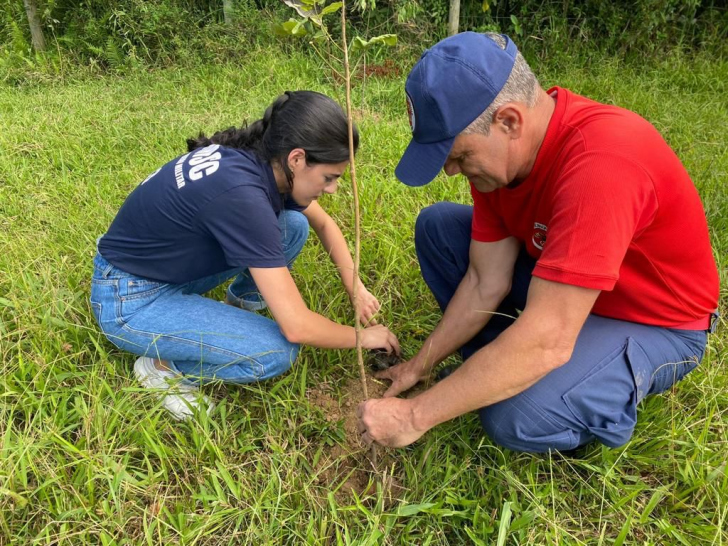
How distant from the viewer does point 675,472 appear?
5.25 ft

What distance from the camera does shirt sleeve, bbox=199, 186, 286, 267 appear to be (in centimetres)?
164

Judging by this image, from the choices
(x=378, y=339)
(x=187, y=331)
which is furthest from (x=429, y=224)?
(x=187, y=331)

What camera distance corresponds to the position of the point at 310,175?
1.78 metres

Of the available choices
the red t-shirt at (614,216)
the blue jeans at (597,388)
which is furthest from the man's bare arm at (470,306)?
the blue jeans at (597,388)

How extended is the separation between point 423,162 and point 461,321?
69cm

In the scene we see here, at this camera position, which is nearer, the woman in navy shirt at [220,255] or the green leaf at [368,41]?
the green leaf at [368,41]

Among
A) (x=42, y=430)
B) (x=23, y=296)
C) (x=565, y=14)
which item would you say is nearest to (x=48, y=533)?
(x=42, y=430)

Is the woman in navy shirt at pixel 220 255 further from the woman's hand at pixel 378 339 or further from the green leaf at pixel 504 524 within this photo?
the green leaf at pixel 504 524

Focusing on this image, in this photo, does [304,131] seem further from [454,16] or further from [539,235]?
[454,16]

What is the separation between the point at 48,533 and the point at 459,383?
3.91ft

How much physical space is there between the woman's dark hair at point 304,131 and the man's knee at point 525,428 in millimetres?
945

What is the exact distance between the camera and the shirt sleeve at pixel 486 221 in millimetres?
1727

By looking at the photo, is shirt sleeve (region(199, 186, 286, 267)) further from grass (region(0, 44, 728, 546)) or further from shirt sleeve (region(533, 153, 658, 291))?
shirt sleeve (region(533, 153, 658, 291))

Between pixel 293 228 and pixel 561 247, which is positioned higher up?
pixel 561 247
